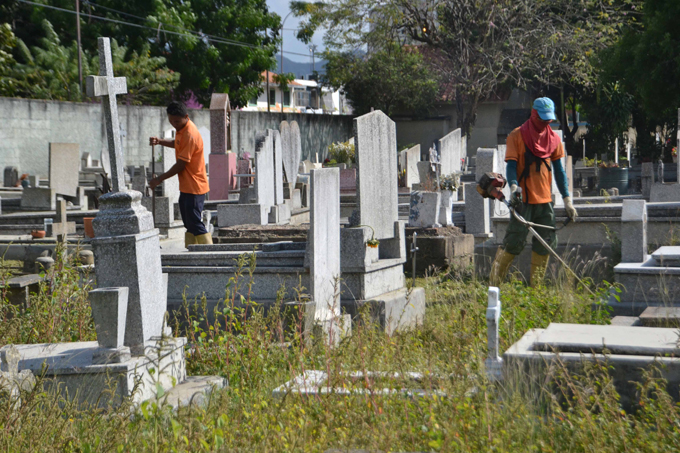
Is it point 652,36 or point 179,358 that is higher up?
point 652,36

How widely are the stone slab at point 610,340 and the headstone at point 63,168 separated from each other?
13397 millimetres

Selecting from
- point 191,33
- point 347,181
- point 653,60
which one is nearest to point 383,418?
point 347,181

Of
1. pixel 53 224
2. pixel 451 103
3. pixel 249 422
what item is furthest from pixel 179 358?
pixel 451 103

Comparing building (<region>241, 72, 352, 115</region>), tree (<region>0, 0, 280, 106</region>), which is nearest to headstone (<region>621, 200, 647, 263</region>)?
tree (<region>0, 0, 280, 106</region>)

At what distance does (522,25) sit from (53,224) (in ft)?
61.6

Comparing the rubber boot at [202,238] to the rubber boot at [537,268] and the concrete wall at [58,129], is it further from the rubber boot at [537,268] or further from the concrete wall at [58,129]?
the concrete wall at [58,129]

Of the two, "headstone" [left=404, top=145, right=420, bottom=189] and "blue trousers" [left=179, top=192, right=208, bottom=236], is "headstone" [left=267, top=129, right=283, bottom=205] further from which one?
"headstone" [left=404, top=145, right=420, bottom=189]

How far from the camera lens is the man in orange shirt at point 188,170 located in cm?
779

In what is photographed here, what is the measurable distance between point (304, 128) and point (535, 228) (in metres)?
28.7

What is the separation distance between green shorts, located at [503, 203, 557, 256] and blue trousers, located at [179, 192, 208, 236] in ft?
10.6

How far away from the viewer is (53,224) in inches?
474

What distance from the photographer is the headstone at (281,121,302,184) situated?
14.4 meters

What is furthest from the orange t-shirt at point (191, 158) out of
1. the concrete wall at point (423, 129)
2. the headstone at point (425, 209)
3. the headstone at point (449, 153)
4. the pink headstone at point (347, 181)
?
the concrete wall at point (423, 129)

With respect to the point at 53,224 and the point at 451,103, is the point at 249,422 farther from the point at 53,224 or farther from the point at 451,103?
the point at 451,103
